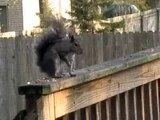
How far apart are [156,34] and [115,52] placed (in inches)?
34.7

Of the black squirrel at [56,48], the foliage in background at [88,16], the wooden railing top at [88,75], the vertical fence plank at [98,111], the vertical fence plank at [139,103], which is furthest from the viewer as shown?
the foliage in background at [88,16]

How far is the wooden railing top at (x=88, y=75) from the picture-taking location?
8.57 ft

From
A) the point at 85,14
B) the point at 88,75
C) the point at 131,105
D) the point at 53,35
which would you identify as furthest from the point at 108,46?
the point at 88,75

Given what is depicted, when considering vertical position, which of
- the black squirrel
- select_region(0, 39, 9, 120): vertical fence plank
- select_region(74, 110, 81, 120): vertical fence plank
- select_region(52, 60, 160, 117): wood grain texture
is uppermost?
the black squirrel

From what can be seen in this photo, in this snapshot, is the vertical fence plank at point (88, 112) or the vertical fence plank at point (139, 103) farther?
the vertical fence plank at point (139, 103)

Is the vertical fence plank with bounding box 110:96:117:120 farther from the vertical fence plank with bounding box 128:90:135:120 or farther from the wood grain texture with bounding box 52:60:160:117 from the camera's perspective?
the vertical fence plank with bounding box 128:90:135:120

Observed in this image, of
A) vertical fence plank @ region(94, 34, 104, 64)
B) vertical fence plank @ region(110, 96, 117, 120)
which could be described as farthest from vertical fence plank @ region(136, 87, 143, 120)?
vertical fence plank @ region(94, 34, 104, 64)

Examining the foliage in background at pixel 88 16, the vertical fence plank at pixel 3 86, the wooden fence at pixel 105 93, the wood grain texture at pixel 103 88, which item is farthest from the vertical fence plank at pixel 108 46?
the foliage in background at pixel 88 16

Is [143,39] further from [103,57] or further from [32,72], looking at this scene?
[32,72]

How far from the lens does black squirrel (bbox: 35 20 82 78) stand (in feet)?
12.1

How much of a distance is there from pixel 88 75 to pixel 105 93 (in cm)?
33

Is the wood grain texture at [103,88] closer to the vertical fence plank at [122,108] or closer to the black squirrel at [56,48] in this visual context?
the vertical fence plank at [122,108]

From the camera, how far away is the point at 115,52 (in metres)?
9.14

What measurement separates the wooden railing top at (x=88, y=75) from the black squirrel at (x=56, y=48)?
0.96 feet
